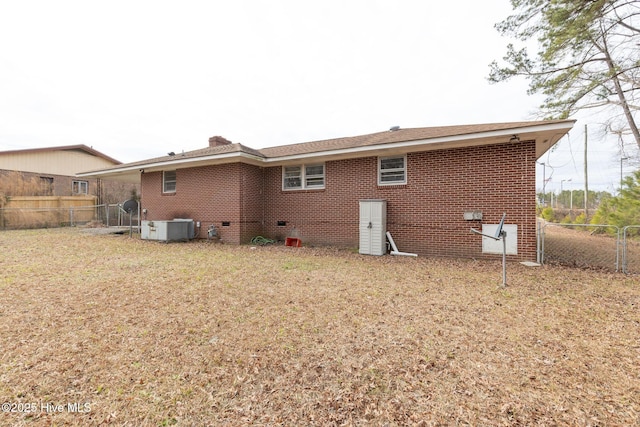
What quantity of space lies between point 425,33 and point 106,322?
11039 mm

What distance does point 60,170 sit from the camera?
20.4m

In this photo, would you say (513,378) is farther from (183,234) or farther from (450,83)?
(450,83)

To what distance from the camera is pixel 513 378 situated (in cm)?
209

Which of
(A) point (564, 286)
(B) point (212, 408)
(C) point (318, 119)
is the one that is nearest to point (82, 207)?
(C) point (318, 119)

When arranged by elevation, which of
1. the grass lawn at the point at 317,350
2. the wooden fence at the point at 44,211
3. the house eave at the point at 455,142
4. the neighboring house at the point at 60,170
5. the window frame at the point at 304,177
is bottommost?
the grass lawn at the point at 317,350

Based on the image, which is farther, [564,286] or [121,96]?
[121,96]

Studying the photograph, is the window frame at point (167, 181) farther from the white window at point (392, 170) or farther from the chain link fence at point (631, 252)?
the chain link fence at point (631, 252)

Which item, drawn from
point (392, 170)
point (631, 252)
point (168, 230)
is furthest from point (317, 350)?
point (631, 252)

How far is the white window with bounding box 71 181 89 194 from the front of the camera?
21.1 metres

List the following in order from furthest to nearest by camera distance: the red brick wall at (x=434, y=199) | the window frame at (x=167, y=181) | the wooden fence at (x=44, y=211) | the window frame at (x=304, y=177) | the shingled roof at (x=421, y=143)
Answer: the wooden fence at (x=44, y=211)
the window frame at (x=167, y=181)
the window frame at (x=304, y=177)
the red brick wall at (x=434, y=199)
the shingled roof at (x=421, y=143)

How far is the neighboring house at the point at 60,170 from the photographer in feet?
57.5

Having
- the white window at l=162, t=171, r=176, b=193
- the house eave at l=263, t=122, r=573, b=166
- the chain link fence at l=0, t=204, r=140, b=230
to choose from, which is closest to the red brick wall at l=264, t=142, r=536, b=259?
the house eave at l=263, t=122, r=573, b=166

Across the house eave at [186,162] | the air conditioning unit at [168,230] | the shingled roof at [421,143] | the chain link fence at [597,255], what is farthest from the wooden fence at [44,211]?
the chain link fence at [597,255]

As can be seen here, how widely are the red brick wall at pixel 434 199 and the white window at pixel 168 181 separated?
17.4ft
